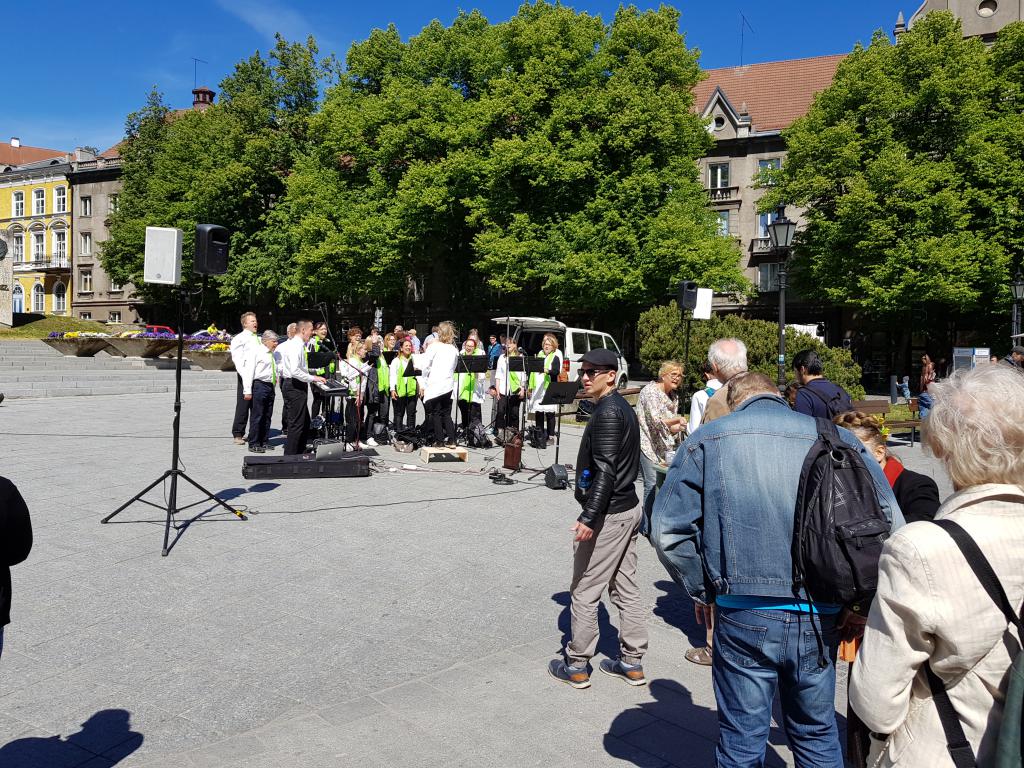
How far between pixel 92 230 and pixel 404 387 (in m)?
60.1

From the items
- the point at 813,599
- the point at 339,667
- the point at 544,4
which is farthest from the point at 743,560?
the point at 544,4

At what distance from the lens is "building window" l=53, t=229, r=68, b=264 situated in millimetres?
65750

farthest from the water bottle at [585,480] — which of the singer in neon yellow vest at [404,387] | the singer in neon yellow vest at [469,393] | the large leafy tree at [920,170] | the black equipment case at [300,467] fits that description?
the large leafy tree at [920,170]

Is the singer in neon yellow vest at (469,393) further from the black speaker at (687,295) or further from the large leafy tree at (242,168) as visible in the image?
the large leafy tree at (242,168)

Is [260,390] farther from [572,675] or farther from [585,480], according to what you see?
[572,675]

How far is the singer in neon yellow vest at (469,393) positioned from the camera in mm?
14117

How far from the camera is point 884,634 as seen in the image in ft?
6.68

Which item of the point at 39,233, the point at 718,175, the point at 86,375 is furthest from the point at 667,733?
the point at 39,233

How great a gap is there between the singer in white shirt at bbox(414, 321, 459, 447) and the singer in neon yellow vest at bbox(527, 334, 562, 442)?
4.89 ft

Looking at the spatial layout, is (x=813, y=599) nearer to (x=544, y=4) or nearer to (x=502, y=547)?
(x=502, y=547)

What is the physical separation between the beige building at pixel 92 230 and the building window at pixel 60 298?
5.15 ft

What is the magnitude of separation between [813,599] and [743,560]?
0.26m

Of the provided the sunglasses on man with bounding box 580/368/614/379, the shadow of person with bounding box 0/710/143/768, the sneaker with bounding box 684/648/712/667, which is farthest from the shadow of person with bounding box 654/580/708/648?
the shadow of person with bounding box 0/710/143/768

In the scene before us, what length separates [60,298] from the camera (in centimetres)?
6656
